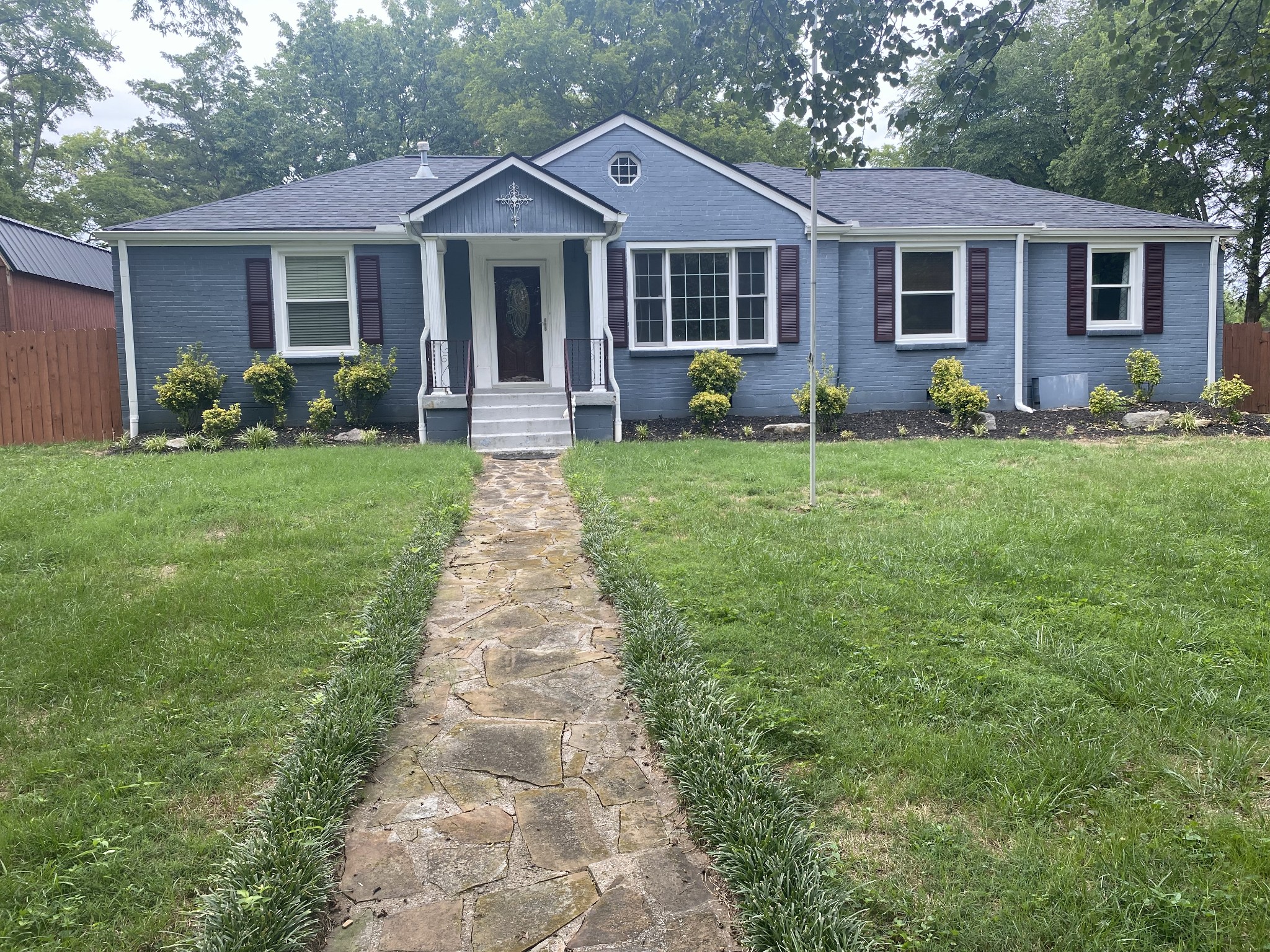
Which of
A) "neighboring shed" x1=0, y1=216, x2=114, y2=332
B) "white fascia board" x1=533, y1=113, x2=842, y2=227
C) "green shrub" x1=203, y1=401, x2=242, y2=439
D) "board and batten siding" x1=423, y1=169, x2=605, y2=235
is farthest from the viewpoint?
"neighboring shed" x1=0, y1=216, x2=114, y2=332

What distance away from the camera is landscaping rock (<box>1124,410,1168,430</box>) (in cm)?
1201

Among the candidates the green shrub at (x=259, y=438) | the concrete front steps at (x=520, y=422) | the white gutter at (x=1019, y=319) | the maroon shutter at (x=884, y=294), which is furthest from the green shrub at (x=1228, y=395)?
the green shrub at (x=259, y=438)

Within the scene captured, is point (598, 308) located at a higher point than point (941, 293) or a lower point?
lower

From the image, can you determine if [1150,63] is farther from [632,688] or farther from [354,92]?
[354,92]

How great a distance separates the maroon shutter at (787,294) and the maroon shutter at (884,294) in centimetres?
135

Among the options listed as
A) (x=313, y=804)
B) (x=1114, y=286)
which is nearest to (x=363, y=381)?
(x=313, y=804)

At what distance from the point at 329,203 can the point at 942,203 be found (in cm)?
999

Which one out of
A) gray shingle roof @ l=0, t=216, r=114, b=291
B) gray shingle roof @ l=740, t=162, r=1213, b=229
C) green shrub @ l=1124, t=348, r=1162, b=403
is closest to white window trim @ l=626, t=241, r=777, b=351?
gray shingle roof @ l=740, t=162, r=1213, b=229

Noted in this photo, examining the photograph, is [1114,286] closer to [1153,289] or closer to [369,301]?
[1153,289]

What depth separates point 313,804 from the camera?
2664 mm

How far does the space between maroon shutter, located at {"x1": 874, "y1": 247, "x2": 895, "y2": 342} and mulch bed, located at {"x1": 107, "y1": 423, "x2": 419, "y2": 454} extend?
23.7 ft

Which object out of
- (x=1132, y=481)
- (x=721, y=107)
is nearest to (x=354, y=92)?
(x=721, y=107)

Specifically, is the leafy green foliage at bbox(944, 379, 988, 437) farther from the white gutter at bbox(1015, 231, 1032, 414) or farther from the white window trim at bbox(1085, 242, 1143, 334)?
the white window trim at bbox(1085, 242, 1143, 334)

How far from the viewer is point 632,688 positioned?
364cm
